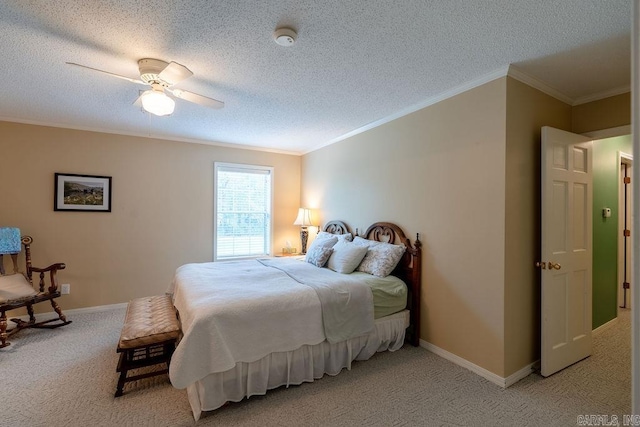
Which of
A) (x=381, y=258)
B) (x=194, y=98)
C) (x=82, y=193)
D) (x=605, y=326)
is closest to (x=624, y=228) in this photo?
(x=605, y=326)

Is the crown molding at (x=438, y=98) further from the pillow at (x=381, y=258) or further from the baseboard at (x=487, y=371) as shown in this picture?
the baseboard at (x=487, y=371)

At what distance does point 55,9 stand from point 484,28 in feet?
8.16

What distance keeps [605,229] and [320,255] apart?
3.33 meters

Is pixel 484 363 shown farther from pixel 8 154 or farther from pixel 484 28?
pixel 8 154

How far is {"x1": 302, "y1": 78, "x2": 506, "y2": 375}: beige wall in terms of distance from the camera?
7.74ft

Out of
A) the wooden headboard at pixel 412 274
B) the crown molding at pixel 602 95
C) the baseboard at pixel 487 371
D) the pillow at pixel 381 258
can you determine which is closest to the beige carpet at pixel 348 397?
the baseboard at pixel 487 371

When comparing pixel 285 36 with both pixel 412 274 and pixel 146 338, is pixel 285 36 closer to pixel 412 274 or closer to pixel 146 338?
pixel 146 338

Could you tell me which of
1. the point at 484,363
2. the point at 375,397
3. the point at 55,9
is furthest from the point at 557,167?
the point at 55,9

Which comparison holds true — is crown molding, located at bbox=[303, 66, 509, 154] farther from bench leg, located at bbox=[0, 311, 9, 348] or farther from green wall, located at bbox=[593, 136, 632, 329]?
bench leg, located at bbox=[0, 311, 9, 348]

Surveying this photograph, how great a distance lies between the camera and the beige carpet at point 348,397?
1.92 metres

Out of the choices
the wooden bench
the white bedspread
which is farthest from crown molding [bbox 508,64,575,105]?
the wooden bench

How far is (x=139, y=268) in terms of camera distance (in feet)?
13.6

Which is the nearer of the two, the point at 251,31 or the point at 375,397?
the point at 251,31

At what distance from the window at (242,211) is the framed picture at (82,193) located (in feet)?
4.72
